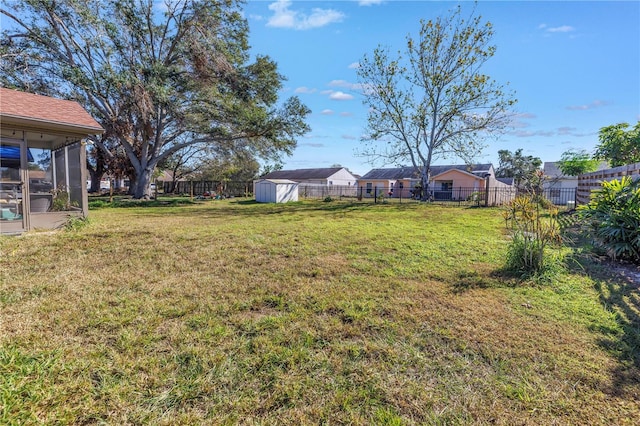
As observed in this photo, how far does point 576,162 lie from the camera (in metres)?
17.5

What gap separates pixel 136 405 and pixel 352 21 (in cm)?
925

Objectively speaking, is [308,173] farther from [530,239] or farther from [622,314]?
[622,314]

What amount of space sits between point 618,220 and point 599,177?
5.61 metres

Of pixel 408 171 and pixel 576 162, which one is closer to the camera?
pixel 576 162

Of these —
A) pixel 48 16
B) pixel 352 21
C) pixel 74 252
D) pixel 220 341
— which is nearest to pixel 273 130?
pixel 352 21

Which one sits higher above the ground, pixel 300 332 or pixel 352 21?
pixel 352 21

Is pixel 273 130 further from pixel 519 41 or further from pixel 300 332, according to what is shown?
pixel 300 332

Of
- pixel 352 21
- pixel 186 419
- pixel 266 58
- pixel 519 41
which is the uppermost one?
pixel 266 58

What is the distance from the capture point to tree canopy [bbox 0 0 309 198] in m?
13.5

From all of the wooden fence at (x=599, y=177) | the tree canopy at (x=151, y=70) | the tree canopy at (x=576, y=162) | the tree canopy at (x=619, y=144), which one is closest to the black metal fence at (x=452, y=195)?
the wooden fence at (x=599, y=177)

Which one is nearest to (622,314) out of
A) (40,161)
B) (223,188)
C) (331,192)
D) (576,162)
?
(40,161)

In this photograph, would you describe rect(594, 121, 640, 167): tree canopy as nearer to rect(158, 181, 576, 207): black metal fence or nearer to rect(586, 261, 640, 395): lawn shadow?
rect(158, 181, 576, 207): black metal fence

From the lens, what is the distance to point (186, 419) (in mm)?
1550

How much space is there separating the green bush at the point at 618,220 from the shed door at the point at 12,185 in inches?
431
